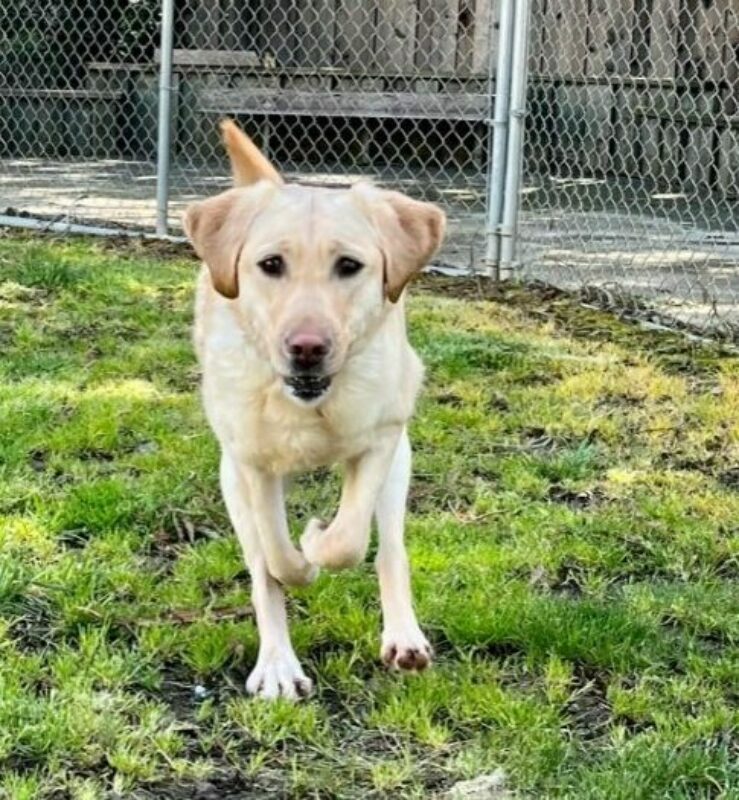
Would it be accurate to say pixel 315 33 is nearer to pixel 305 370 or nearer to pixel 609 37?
pixel 609 37

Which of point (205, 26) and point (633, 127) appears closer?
point (633, 127)

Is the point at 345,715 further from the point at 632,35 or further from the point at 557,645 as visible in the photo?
the point at 632,35

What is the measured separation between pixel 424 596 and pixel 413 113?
322 inches

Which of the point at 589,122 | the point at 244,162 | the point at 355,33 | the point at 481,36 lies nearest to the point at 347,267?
the point at 244,162

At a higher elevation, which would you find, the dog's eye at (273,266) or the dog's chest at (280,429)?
the dog's eye at (273,266)

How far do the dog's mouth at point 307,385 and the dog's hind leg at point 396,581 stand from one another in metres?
0.43

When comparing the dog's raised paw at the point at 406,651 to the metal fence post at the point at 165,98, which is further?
the metal fence post at the point at 165,98

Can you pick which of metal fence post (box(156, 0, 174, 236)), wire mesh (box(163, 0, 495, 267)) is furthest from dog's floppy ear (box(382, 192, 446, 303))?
wire mesh (box(163, 0, 495, 267))

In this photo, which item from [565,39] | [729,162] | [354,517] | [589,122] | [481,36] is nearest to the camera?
[354,517]

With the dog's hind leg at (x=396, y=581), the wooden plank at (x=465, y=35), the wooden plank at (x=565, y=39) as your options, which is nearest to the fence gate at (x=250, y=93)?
the wooden plank at (x=465, y=35)

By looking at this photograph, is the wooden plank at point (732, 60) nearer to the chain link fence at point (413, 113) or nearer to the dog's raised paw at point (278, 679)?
the chain link fence at point (413, 113)

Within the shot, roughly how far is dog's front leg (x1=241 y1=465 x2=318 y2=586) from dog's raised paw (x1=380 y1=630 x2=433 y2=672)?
0.22 m

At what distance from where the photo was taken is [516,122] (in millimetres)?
7461

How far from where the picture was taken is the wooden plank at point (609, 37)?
1207cm
